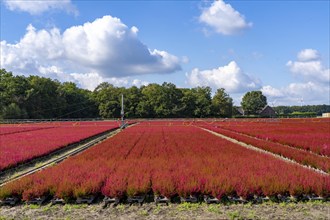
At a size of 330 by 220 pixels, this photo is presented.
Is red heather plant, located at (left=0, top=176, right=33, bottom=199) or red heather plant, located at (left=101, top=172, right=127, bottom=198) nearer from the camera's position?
red heather plant, located at (left=101, top=172, right=127, bottom=198)

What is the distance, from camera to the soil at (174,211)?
25.2ft

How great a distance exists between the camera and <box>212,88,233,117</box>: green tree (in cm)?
10283

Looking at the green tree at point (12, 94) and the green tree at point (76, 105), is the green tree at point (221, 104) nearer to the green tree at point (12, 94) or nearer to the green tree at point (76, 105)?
the green tree at point (76, 105)

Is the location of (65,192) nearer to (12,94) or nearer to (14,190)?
(14,190)

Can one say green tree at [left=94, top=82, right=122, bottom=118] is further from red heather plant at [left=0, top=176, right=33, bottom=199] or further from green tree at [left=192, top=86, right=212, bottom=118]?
red heather plant at [left=0, top=176, right=33, bottom=199]

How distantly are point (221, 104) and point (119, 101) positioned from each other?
3121cm

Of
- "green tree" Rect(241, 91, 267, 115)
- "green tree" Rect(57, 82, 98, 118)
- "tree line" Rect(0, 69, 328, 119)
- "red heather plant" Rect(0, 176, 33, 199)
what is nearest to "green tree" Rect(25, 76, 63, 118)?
"tree line" Rect(0, 69, 328, 119)

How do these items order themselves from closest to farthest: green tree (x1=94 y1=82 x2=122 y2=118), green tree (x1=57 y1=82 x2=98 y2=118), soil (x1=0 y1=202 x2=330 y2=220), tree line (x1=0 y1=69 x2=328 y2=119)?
soil (x1=0 y1=202 x2=330 y2=220) < tree line (x1=0 y1=69 x2=328 y2=119) < green tree (x1=57 y1=82 x2=98 y2=118) < green tree (x1=94 y1=82 x2=122 y2=118)

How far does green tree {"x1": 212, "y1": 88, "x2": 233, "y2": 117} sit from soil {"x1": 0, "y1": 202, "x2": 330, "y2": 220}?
94.4m

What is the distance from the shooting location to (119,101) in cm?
10200

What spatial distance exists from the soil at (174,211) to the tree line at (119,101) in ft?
261

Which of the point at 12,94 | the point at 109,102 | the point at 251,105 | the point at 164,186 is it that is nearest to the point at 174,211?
the point at 164,186

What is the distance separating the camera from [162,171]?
10641mm

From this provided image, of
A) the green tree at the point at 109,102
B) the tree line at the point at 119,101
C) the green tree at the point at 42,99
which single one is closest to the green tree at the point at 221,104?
the tree line at the point at 119,101
